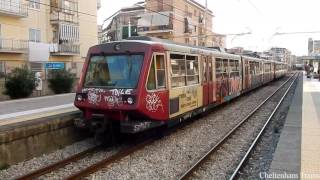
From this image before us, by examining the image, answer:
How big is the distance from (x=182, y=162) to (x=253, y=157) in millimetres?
1720

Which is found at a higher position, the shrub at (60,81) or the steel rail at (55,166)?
the shrub at (60,81)

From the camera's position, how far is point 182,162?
9883mm

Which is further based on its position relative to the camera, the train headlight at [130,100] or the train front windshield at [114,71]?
the train front windshield at [114,71]

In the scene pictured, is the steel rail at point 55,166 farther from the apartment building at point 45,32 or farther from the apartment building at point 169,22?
the apartment building at point 169,22

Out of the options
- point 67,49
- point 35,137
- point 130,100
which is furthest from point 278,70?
point 35,137

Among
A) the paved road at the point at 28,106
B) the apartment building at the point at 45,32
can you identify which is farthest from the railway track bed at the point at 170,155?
the apartment building at the point at 45,32

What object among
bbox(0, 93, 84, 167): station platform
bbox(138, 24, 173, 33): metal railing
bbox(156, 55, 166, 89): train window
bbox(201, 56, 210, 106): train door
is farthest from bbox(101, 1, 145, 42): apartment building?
bbox(156, 55, 166, 89): train window

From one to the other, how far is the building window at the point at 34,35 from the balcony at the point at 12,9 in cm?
163

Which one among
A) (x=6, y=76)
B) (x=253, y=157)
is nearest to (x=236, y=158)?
(x=253, y=157)

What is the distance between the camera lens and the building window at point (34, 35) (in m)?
33.3

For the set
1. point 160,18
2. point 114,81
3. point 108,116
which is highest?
point 160,18

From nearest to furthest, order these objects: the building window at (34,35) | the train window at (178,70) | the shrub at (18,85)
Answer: the train window at (178,70) < the shrub at (18,85) < the building window at (34,35)

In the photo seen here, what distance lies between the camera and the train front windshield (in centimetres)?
1100

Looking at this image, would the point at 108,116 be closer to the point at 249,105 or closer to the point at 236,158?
the point at 236,158
